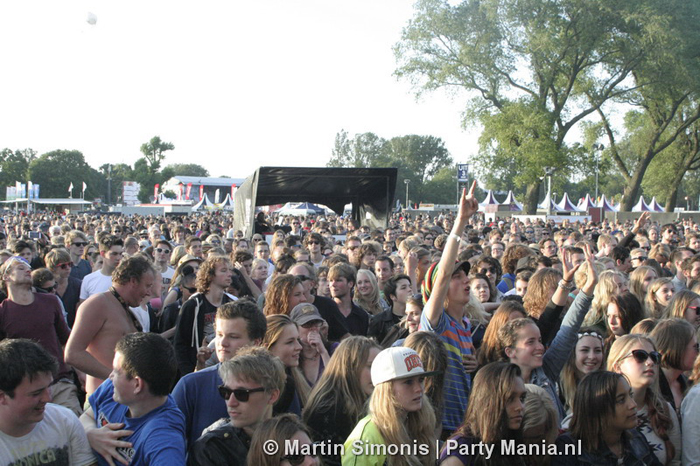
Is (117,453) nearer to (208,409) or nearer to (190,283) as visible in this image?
(208,409)

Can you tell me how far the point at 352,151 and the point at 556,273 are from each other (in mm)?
100729

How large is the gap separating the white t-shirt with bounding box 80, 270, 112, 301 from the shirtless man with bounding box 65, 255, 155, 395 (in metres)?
3.40

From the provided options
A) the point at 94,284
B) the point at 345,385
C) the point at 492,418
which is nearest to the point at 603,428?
the point at 492,418

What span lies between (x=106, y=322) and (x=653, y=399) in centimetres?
342

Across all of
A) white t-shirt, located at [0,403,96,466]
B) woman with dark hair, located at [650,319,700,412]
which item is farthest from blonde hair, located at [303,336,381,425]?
woman with dark hair, located at [650,319,700,412]

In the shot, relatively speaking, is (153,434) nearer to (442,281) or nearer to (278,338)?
(278,338)

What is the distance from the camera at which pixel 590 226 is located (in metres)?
21.8

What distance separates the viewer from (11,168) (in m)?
96.1

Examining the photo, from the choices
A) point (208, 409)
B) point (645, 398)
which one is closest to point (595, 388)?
point (645, 398)

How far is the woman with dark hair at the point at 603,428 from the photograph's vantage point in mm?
3281

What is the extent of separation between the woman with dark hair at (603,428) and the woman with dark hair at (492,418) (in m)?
0.28

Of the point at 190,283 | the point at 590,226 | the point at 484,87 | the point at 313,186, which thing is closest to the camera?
the point at 190,283

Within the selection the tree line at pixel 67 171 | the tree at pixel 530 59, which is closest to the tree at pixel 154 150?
the tree line at pixel 67 171

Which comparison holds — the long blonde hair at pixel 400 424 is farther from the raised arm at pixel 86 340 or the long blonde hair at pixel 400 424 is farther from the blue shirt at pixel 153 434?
the raised arm at pixel 86 340
